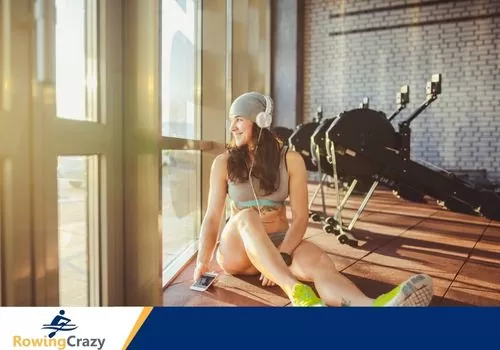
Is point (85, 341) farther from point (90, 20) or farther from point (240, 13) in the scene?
point (240, 13)

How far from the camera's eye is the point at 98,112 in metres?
1.34

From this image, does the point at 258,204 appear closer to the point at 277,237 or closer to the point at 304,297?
the point at 277,237

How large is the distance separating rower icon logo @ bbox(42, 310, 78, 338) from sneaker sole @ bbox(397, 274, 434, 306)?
2.89 feet

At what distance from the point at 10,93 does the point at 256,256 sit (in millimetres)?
908

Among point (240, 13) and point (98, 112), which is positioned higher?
point (240, 13)

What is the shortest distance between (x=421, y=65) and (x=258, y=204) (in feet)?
16.5

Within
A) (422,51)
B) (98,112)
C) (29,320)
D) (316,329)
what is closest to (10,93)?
(98,112)

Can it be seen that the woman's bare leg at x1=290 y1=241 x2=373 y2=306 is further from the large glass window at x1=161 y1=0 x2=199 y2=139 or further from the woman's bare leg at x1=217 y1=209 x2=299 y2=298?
the large glass window at x1=161 y1=0 x2=199 y2=139

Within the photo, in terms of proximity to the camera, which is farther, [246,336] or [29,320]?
[246,336]

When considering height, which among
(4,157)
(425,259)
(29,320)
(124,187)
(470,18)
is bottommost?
(425,259)

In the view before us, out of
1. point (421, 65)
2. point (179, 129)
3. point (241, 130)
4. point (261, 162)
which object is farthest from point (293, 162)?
point (421, 65)

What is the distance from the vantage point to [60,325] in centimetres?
115

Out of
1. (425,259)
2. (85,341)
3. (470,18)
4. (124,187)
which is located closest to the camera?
(85,341)

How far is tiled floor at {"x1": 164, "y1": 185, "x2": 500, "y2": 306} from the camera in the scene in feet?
5.32
